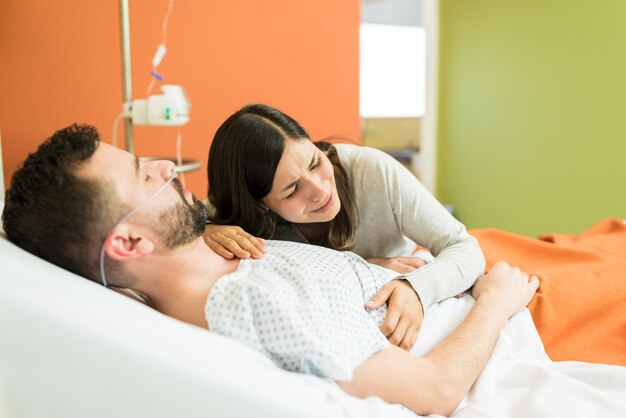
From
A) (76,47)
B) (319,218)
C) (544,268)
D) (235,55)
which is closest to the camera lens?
(319,218)

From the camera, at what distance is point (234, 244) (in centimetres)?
121

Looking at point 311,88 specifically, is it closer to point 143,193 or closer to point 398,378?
point 143,193

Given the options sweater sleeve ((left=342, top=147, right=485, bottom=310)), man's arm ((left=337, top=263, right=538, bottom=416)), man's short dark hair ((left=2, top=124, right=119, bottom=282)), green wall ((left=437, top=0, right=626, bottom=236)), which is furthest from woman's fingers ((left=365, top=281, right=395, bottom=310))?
green wall ((left=437, top=0, right=626, bottom=236))

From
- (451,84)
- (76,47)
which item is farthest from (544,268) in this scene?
(451,84)

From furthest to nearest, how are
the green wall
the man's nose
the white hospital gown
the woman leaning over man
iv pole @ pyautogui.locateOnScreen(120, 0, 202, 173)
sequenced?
the green wall
iv pole @ pyautogui.locateOnScreen(120, 0, 202, 173)
the woman leaning over man
the man's nose
the white hospital gown

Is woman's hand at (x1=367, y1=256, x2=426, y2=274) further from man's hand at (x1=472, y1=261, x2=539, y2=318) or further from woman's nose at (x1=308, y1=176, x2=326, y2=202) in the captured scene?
woman's nose at (x1=308, y1=176, x2=326, y2=202)

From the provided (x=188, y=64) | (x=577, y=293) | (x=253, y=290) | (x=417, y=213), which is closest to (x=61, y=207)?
(x=253, y=290)

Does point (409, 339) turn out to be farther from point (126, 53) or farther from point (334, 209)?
point (126, 53)

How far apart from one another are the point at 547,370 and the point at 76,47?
207cm

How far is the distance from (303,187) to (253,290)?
50cm

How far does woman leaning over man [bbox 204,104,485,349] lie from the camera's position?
1266mm

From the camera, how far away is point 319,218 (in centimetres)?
145

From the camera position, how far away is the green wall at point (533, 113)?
312 centimetres

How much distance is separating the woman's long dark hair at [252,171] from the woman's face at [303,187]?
0.02m
